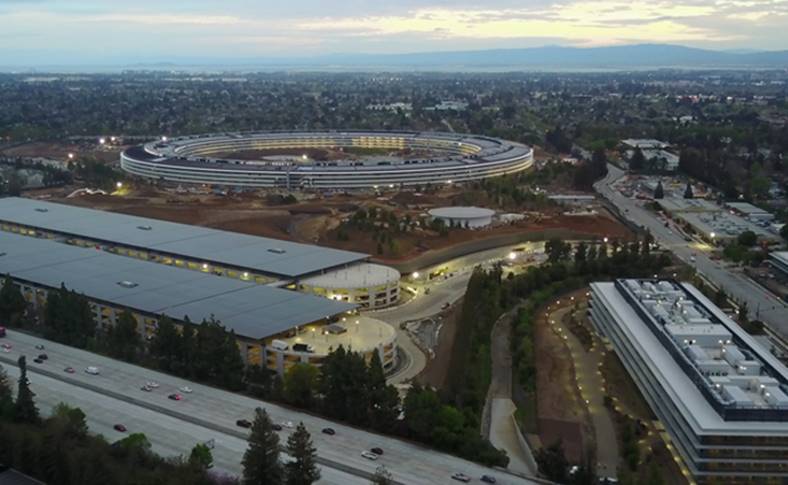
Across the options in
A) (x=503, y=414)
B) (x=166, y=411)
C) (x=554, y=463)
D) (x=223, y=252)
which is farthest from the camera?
(x=223, y=252)

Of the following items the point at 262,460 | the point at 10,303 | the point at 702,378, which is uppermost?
the point at 702,378

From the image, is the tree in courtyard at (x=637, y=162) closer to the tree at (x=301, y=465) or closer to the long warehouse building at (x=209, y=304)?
the long warehouse building at (x=209, y=304)

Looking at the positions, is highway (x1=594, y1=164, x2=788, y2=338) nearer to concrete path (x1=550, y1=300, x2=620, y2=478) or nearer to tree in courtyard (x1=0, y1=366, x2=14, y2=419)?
concrete path (x1=550, y1=300, x2=620, y2=478)

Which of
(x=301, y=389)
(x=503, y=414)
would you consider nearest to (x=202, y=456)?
(x=301, y=389)

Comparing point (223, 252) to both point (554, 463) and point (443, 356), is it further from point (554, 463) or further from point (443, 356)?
point (554, 463)

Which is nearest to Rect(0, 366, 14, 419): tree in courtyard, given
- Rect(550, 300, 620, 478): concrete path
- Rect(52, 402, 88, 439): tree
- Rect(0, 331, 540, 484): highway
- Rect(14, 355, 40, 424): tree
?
Rect(14, 355, 40, 424): tree

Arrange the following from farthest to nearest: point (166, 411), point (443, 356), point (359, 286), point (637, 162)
→ point (637, 162) < point (359, 286) < point (443, 356) < point (166, 411)

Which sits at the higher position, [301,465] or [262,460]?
→ [262,460]

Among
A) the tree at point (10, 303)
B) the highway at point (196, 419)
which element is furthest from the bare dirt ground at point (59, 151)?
the highway at point (196, 419)
